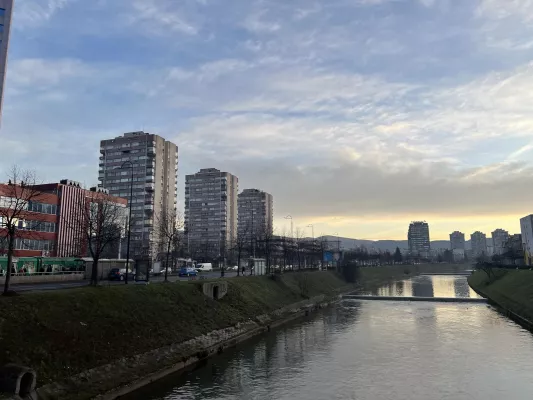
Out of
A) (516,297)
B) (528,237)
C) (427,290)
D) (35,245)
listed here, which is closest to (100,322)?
(516,297)

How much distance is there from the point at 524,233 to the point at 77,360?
157 m

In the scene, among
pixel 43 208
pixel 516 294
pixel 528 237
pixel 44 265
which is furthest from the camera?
pixel 528 237

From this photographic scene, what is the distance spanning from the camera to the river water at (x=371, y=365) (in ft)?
88.1

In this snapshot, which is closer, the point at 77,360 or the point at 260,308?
the point at 77,360

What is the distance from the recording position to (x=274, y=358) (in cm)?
3719

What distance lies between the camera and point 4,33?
7938cm

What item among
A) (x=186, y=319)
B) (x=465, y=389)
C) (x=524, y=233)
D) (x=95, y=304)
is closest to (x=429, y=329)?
(x=465, y=389)

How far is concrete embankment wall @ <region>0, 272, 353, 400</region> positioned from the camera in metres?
23.4

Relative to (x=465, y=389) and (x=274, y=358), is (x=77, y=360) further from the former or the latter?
(x=465, y=389)

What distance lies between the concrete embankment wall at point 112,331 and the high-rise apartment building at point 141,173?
12110cm

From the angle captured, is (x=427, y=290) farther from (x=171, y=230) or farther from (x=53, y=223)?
(x=53, y=223)

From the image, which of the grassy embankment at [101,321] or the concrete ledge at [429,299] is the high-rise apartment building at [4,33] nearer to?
the grassy embankment at [101,321]

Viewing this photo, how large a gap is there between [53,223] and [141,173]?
73.0 metres

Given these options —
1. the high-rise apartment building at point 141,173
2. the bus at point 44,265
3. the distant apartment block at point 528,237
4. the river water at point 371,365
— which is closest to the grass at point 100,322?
the river water at point 371,365
